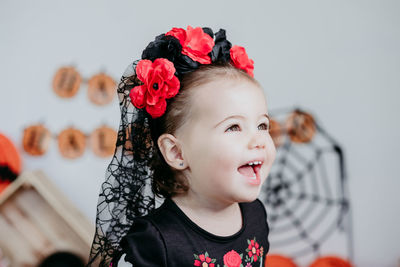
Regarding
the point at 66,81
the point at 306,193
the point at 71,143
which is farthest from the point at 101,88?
the point at 306,193

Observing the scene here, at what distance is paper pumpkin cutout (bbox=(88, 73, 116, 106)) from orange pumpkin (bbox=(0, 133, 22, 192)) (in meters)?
0.44

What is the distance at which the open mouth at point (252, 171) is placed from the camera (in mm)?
788

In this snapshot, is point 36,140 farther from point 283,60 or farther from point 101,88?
point 283,60

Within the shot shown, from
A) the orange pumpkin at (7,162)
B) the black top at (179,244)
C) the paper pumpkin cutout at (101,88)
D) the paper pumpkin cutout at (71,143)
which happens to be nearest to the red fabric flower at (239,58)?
the black top at (179,244)

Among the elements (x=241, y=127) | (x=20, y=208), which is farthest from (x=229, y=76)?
(x=20, y=208)

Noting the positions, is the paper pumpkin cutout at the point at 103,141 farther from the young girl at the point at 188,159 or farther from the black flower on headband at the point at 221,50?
the black flower on headband at the point at 221,50

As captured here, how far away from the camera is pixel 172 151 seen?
846mm

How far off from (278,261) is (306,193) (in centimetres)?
34

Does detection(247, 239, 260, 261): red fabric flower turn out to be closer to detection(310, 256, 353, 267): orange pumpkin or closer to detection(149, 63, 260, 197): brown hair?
detection(149, 63, 260, 197): brown hair

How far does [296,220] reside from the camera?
183cm

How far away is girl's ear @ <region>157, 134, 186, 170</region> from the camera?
2.74 feet

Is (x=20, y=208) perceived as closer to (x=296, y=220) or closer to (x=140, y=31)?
(x=140, y=31)

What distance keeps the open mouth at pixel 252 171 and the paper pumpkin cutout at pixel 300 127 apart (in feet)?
3.36

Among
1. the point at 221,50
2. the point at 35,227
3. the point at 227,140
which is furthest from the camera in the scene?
the point at 35,227
